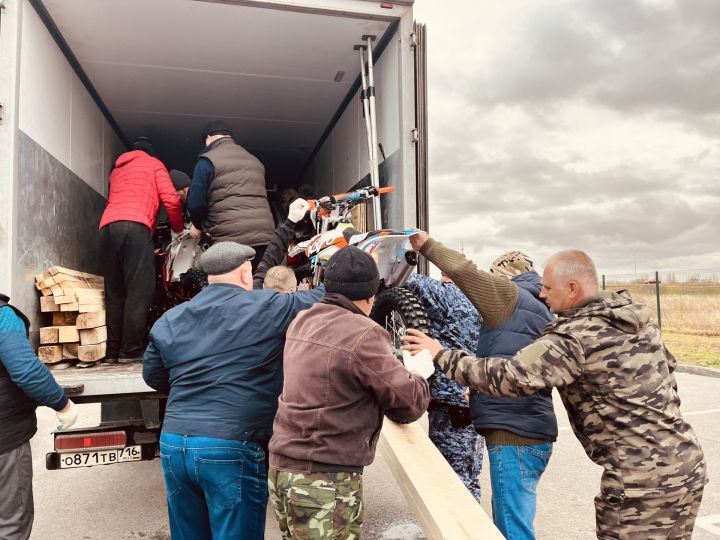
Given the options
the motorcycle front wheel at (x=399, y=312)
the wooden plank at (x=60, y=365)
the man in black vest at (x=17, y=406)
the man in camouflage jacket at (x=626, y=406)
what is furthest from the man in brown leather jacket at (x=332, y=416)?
the wooden plank at (x=60, y=365)

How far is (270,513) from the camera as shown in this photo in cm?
434

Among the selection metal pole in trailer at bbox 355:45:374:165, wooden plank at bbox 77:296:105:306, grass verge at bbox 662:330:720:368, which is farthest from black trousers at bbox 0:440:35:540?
grass verge at bbox 662:330:720:368

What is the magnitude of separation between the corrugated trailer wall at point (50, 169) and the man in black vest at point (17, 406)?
1.88ft

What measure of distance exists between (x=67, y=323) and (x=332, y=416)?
2.33 metres

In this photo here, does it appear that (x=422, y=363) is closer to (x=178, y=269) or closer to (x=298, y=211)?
(x=298, y=211)

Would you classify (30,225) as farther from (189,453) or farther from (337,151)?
(337,151)

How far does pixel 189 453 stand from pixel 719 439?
567 cm

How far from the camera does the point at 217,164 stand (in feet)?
14.2

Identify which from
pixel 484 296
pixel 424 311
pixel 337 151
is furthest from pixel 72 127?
pixel 484 296

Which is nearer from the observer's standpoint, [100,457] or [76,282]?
[100,457]

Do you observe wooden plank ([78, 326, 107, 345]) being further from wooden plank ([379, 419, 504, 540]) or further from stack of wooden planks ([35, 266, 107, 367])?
wooden plank ([379, 419, 504, 540])

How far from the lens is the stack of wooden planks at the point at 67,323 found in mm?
3471

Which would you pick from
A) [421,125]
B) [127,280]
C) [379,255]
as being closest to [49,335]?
[127,280]

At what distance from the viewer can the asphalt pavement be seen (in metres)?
3.83
